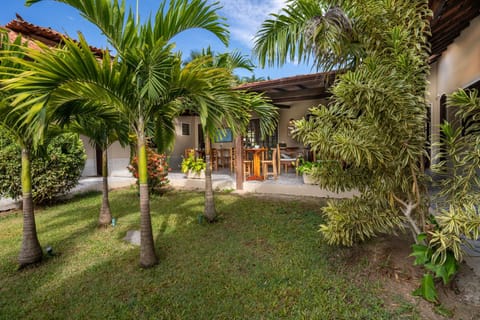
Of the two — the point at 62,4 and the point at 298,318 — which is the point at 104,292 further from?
the point at 62,4

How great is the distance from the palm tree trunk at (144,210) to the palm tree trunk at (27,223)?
5.47ft

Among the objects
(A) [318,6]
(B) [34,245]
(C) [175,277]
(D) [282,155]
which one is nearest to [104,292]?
(C) [175,277]

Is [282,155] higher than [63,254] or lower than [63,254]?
higher

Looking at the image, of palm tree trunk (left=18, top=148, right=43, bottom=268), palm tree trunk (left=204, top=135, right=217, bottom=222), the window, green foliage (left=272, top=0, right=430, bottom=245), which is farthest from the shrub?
green foliage (left=272, top=0, right=430, bottom=245)

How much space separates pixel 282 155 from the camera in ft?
35.7

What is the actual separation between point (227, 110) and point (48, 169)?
6.06m

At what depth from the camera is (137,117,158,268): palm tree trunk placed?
3.56 meters

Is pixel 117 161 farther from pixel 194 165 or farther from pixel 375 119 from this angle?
pixel 375 119

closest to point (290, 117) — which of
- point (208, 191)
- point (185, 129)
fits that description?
point (185, 129)

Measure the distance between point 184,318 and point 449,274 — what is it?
2632mm

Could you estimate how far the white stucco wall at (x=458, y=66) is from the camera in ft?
17.1

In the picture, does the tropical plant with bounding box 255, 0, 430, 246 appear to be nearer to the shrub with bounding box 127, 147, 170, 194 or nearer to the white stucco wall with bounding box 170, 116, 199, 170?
the shrub with bounding box 127, 147, 170, 194

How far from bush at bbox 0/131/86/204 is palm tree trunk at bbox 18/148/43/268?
2828mm

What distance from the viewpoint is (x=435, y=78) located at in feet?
28.1
